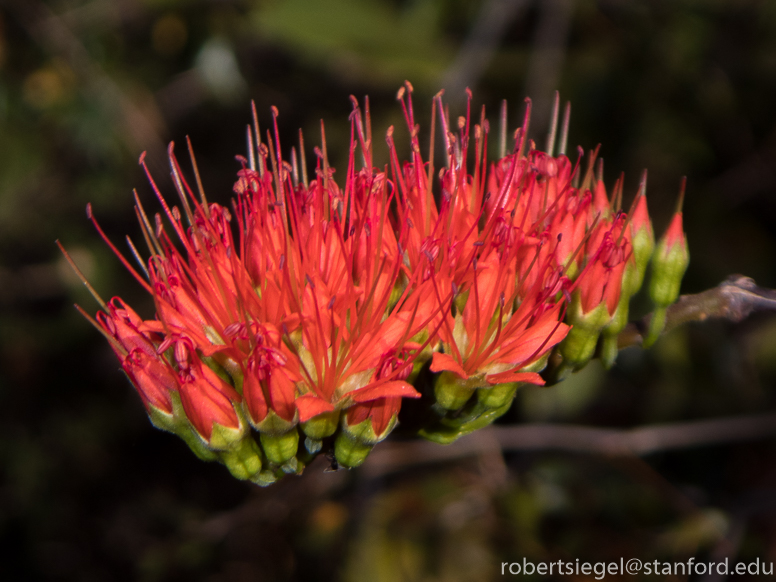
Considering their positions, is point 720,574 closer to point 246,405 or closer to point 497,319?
point 497,319

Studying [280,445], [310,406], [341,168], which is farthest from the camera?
[341,168]

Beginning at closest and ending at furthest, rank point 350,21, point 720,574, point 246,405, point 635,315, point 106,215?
point 246,405, point 720,574, point 635,315, point 350,21, point 106,215

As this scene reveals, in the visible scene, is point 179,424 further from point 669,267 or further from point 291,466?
point 669,267

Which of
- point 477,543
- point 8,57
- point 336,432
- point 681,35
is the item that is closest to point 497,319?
point 336,432

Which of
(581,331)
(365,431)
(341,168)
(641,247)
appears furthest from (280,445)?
(341,168)

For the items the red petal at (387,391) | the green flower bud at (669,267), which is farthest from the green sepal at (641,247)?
the red petal at (387,391)

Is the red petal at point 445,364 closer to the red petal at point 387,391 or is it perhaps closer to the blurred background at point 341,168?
the red petal at point 387,391
